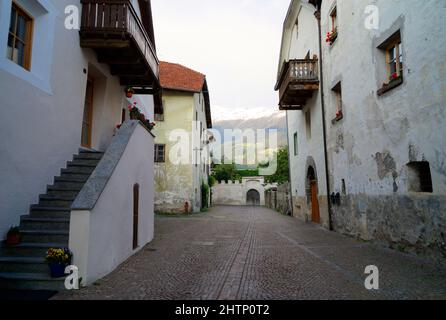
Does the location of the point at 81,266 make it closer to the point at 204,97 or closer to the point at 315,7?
the point at 315,7

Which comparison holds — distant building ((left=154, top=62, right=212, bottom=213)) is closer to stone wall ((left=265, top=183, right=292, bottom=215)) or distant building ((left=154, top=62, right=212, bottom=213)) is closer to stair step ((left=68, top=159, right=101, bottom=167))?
stone wall ((left=265, top=183, right=292, bottom=215))

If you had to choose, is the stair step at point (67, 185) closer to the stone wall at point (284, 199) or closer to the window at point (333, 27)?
the window at point (333, 27)

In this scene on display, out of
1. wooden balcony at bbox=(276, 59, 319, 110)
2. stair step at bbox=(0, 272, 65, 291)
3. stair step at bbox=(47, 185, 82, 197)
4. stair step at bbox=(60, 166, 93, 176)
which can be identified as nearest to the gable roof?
wooden balcony at bbox=(276, 59, 319, 110)

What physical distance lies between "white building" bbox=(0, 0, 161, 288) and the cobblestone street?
0.55 m

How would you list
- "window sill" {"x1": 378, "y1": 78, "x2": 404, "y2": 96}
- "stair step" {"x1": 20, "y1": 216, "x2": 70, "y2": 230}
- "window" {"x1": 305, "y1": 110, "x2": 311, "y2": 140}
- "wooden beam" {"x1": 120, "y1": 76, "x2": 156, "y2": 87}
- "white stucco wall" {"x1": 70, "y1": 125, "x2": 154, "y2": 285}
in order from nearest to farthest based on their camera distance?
"white stucco wall" {"x1": 70, "y1": 125, "x2": 154, "y2": 285} < "stair step" {"x1": 20, "y1": 216, "x2": 70, "y2": 230} < "window sill" {"x1": 378, "y1": 78, "x2": 404, "y2": 96} < "wooden beam" {"x1": 120, "y1": 76, "x2": 156, "y2": 87} < "window" {"x1": 305, "y1": 110, "x2": 311, "y2": 140}

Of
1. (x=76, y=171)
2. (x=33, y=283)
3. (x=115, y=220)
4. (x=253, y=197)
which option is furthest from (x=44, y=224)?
(x=253, y=197)

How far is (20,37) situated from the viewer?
5730 mm

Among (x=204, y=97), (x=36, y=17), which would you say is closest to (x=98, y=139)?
(x=36, y=17)

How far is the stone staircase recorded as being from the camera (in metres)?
4.21

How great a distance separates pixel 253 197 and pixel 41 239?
40.2m

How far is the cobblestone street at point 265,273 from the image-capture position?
4.24m

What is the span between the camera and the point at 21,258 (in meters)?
4.58

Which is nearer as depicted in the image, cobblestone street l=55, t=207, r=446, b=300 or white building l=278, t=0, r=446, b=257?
cobblestone street l=55, t=207, r=446, b=300

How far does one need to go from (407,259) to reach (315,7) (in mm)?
10821
